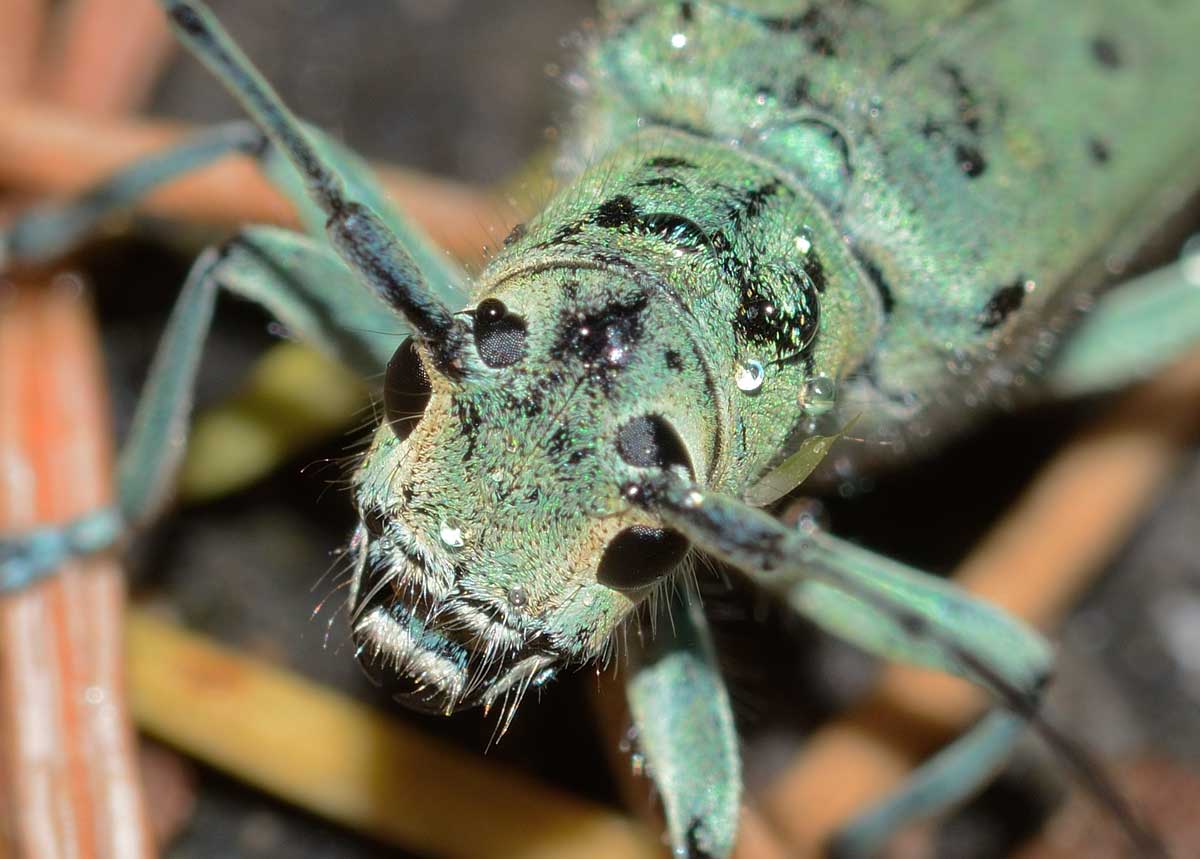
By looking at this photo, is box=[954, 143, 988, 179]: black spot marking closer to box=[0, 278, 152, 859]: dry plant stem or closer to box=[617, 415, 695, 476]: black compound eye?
box=[617, 415, 695, 476]: black compound eye

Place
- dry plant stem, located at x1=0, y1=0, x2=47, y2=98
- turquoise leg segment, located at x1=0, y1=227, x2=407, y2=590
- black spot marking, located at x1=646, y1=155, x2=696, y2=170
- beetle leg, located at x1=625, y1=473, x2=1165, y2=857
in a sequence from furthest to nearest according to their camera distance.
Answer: dry plant stem, located at x1=0, y1=0, x2=47, y2=98 → turquoise leg segment, located at x1=0, y1=227, x2=407, y2=590 → black spot marking, located at x1=646, y1=155, x2=696, y2=170 → beetle leg, located at x1=625, y1=473, x2=1165, y2=857

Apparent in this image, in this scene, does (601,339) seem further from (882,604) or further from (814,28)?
(814,28)

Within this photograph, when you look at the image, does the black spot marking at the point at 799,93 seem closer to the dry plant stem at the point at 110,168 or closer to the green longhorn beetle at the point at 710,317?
the green longhorn beetle at the point at 710,317

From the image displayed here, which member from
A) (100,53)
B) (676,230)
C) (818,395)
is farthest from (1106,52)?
(100,53)

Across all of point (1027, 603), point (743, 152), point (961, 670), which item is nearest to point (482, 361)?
point (743, 152)

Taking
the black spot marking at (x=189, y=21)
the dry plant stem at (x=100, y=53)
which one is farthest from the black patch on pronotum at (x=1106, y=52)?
the dry plant stem at (x=100, y=53)

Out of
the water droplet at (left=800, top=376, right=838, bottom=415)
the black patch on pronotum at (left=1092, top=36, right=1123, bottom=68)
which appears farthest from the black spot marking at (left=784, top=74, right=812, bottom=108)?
the black patch on pronotum at (left=1092, top=36, right=1123, bottom=68)

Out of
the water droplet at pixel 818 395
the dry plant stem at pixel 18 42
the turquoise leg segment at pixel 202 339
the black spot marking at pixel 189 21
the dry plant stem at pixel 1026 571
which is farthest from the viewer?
the dry plant stem at pixel 18 42
